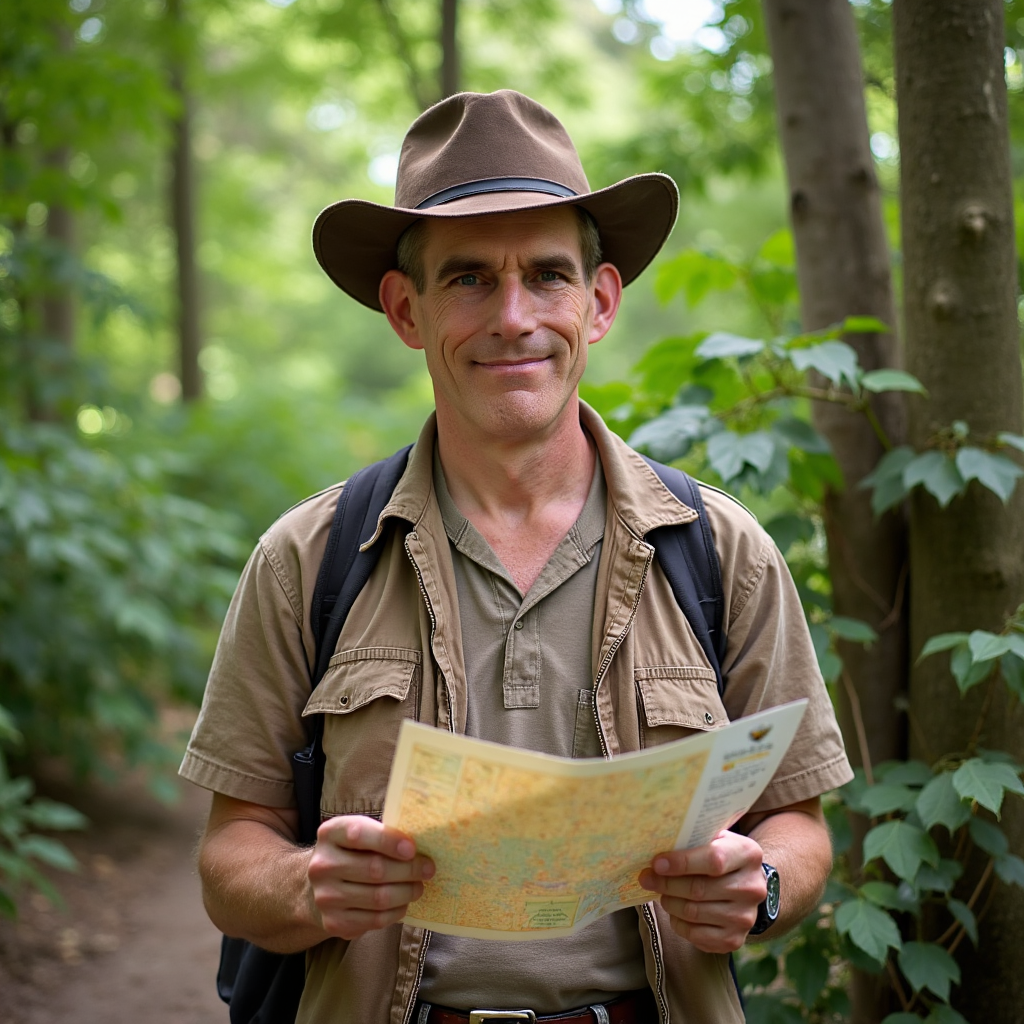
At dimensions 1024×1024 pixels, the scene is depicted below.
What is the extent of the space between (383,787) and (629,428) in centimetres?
146

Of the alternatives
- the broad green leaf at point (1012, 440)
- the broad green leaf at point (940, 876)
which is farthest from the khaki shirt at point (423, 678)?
the broad green leaf at point (1012, 440)

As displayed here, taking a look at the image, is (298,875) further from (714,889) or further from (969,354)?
(969,354)

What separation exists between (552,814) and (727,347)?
1.66 meters

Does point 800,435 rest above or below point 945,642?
above

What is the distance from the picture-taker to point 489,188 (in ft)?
7.16

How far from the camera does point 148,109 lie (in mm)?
6355

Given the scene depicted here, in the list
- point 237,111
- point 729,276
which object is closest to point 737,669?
point 729,276

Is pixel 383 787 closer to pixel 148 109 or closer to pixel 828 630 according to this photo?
pixel 828 630

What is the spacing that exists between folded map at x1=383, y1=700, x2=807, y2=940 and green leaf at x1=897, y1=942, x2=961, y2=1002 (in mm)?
1110

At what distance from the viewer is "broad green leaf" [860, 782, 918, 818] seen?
254 cm

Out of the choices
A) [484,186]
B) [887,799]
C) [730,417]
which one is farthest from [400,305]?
[887,799]

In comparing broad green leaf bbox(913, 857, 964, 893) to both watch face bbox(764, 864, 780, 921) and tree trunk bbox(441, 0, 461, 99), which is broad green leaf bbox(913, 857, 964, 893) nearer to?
watch face bbox(764, 864, 780, 921)

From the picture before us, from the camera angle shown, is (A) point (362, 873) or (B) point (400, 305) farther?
(B) point (400, 305)

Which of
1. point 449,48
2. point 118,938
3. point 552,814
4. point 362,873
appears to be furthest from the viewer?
point 449,48
